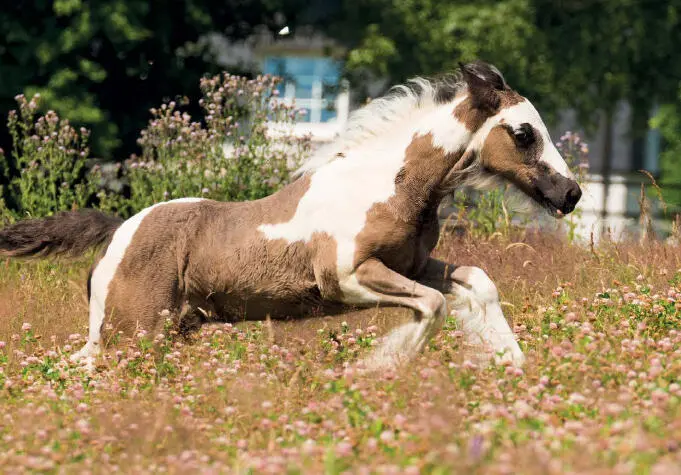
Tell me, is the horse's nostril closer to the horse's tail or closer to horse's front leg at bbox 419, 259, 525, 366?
horse's front leg at bbox 419, 259, 525, 366

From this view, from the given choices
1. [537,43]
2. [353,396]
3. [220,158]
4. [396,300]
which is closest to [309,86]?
[537,43]

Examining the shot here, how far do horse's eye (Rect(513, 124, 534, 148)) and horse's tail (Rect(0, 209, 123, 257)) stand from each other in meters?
2.48

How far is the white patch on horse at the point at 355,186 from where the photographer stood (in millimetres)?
6055

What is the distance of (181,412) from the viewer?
4531mm

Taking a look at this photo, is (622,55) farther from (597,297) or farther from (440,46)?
(597,297)

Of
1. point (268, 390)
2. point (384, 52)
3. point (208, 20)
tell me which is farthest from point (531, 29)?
point (268, 390)

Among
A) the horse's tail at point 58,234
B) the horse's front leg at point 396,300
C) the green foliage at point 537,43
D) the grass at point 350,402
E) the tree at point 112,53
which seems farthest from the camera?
the green foliage at point 537,43

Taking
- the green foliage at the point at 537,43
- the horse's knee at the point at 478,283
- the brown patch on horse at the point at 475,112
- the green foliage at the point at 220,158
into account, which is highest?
the green foliage at the point at 537,43

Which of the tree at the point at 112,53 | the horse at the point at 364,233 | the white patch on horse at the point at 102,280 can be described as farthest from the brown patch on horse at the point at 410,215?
the tree at the point at 112,53

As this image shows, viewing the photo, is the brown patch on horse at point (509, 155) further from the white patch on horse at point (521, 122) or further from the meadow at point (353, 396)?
the meadow at point (353, 396)

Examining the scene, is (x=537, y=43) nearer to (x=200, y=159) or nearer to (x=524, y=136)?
(x=200, y=159)

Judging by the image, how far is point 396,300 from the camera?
19.4 ft

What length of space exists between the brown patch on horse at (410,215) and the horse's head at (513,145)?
0.18m

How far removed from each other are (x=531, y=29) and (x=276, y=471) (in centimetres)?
1357
